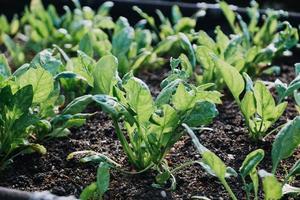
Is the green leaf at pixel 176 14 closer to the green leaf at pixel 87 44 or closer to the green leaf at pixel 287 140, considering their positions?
the green leaf at pixel 87 44

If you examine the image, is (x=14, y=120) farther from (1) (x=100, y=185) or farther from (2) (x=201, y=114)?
(2) (x=201, y=114)

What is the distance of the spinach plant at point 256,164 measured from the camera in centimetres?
115

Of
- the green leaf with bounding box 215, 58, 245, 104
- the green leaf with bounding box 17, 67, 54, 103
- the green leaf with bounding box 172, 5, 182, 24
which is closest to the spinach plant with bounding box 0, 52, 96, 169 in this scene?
the green leaf with bounding box 17, 67, 54, 103

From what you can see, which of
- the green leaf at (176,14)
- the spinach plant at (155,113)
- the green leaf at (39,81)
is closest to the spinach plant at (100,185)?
the spinach plant at (155,113)

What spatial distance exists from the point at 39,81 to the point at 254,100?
49cm

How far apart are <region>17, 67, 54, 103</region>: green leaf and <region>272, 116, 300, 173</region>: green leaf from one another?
489mm

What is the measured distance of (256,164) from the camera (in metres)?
1.21

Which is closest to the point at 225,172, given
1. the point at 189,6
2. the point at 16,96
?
the point at 16,96

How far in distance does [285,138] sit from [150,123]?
276 mm

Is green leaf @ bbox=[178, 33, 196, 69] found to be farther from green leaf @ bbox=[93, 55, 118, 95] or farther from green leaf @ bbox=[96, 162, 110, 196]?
green leaf @ bbox=[96, 162, 110, 196]

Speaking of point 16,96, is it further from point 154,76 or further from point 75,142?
point 154,76

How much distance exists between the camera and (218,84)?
1784 mm

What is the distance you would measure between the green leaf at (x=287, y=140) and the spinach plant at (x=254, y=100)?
15 cm

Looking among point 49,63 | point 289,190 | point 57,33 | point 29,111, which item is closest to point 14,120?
point 29,111
